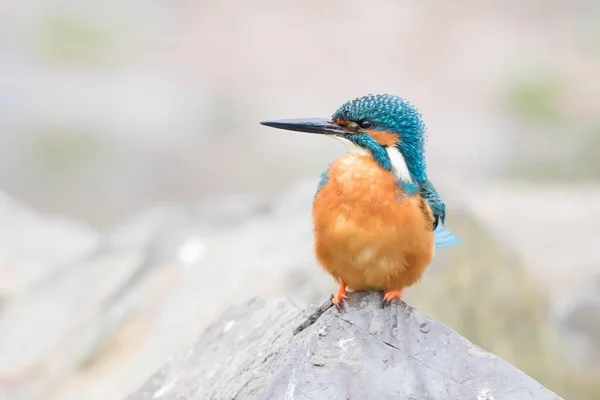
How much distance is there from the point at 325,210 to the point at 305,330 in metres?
0.46

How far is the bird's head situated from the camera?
3145 millimetres

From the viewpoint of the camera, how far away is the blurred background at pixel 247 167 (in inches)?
196

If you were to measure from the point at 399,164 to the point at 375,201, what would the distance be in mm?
211

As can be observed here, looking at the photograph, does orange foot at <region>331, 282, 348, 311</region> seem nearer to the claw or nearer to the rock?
the rock

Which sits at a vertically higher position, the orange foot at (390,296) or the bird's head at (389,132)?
the bird's head at (389,132)

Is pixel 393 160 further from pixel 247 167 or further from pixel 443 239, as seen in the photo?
pixel 247 167

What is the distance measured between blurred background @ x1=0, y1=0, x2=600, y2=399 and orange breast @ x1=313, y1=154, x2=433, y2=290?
5.03 feet

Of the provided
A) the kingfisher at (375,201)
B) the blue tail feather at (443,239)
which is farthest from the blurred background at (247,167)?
the kingfisher at (375,201)

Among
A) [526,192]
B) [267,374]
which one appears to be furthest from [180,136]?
[267,374]

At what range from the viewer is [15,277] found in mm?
6148

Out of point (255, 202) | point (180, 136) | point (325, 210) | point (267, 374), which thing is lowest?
point (180, 136)

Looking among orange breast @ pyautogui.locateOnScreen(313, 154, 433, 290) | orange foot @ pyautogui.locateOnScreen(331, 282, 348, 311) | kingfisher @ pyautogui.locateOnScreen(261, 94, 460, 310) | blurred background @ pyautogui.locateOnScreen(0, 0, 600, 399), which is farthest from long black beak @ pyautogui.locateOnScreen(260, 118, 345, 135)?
blurred background @ pyautogui.locateOnScreen(0, 0, 600, 399)

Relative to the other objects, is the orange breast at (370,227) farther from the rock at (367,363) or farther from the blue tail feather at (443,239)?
the blue tail feather at (443,239)

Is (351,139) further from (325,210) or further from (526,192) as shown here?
(526,192)
